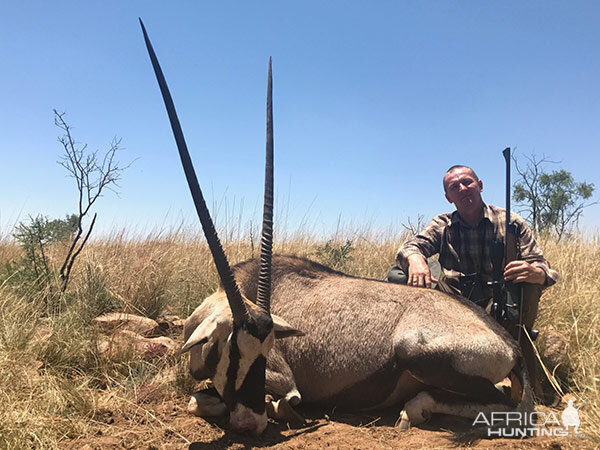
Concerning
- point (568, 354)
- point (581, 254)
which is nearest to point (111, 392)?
point (568, 354)

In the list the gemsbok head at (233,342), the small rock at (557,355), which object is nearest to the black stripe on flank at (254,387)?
the gemsbok head at (233,342)

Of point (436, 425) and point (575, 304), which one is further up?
point (575, 304)

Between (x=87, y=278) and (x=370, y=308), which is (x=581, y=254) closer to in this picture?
(x=370, y=308)

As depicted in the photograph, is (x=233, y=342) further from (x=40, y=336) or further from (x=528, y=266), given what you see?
(x=528, y=266)

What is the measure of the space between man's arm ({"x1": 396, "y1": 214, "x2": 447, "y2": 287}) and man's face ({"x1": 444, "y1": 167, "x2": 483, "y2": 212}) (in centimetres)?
32

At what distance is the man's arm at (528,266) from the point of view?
412 centimetres

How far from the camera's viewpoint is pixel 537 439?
3.06 meters

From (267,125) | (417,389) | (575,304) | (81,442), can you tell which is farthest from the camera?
(575,304)

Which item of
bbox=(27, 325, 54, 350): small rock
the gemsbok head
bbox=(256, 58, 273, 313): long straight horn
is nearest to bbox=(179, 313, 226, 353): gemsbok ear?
the gemsbok head

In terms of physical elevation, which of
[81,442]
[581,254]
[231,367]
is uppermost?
[581,254]

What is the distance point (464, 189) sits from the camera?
509 centimetres

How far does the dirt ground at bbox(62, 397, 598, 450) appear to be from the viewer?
3.00 m

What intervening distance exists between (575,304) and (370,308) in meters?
3.02

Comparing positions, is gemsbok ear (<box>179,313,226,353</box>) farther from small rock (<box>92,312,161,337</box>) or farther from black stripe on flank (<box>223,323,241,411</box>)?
small rock (<box>92,312,161,337</box>)
